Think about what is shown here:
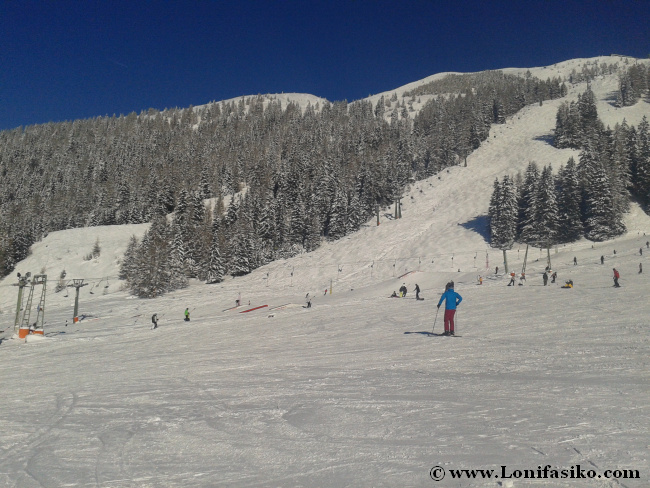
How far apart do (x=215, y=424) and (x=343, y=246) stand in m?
50.6

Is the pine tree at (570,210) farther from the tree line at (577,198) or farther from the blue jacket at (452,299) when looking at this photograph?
the blue jacket at (452,299)

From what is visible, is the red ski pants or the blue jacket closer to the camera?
the blue jacket

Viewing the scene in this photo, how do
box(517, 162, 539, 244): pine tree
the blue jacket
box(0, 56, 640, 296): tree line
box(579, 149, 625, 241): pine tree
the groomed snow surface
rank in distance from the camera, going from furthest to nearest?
box(0, 56, 640, 296): tree line → box(517, 162, 539, 244): pine tree → box(579, 149, 625, 241): pine tree → the blue jacket → the groomed snow surface

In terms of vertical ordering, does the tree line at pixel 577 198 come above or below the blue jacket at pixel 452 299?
above

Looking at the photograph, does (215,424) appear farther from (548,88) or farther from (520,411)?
(548,88)

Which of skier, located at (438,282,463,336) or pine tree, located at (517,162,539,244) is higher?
pine tree, located at (517,162,539,244)

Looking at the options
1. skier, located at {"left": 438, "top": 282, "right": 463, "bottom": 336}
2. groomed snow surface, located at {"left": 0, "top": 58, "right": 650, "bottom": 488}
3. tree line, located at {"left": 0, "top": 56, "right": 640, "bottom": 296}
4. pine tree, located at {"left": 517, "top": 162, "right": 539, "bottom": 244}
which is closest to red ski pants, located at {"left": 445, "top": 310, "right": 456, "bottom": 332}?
skier, located at {"left": 438, "top": 282, "right": 463, "bottom": 336}

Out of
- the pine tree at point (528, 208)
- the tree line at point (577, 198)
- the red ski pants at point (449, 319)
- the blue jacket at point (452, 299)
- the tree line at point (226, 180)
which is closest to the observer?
the blue jacket at point (452, 299)

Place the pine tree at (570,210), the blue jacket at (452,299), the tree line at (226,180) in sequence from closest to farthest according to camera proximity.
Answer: the blue jacket at (452,299)
the pine tree at (570,210)
the tree line at (226,180)

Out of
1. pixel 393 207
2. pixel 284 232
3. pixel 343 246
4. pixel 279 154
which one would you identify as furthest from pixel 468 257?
pixel 279 154

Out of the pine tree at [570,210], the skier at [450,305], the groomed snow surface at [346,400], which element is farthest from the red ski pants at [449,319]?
the pine tree at [570,210]

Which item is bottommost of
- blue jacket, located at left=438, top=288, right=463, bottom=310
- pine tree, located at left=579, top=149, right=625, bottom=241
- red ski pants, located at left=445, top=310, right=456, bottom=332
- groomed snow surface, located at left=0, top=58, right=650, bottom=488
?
groomed snow surface, located at left=0, top=58, right=650, bottom=488

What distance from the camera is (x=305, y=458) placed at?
11.8 ft

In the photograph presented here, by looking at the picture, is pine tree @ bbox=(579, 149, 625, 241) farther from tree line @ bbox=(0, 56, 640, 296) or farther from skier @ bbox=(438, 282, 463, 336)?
skier @ bbox=(438, 282, 463, 336)
